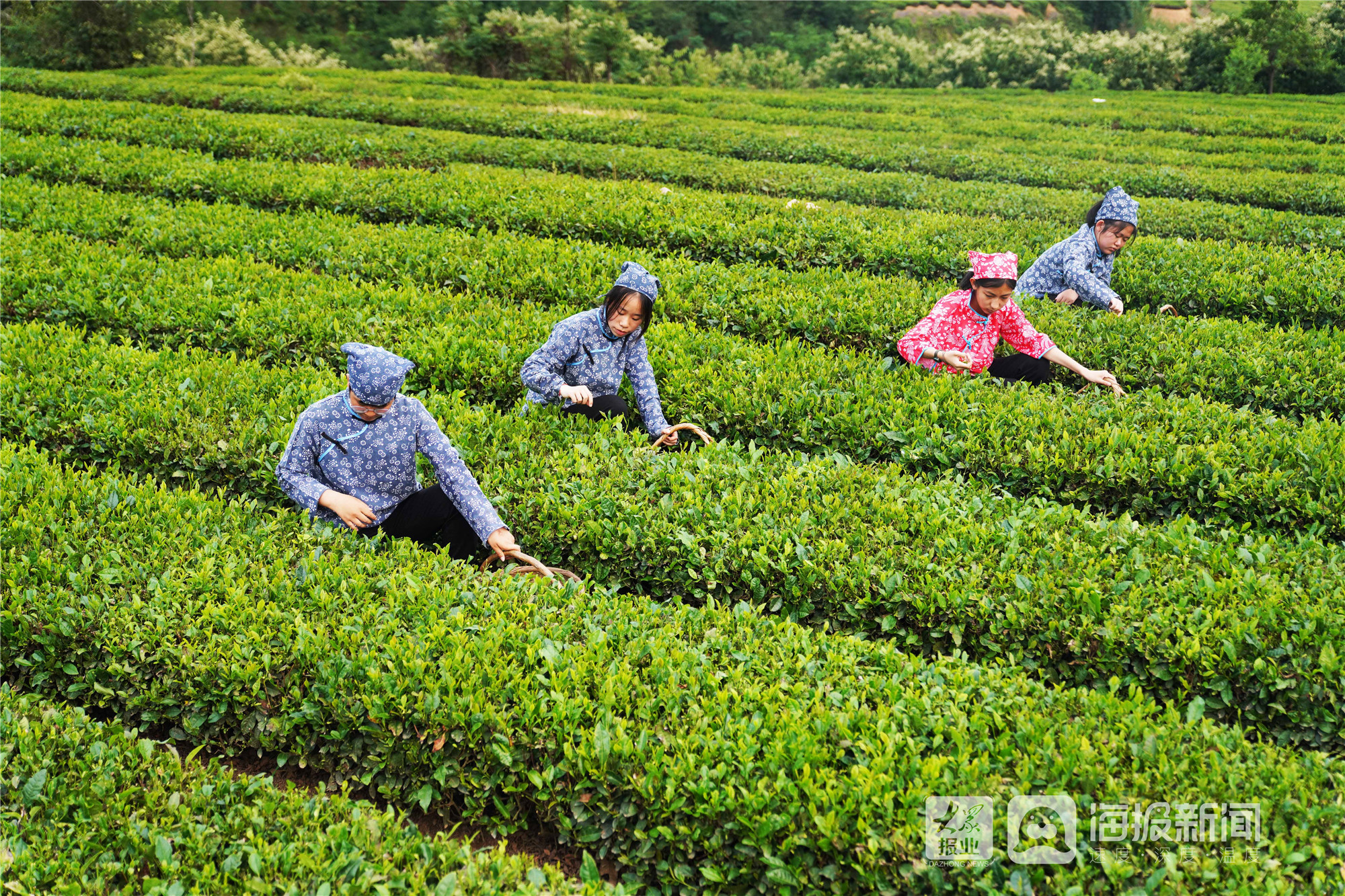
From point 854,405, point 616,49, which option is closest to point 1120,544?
point 854,405

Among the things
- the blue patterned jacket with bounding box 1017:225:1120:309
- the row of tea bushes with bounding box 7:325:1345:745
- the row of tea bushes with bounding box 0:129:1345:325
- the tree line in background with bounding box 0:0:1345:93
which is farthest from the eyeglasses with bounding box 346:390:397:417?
the tree line in background with bounding box 0:0:1345:93

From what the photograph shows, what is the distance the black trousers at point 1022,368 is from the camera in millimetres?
8445

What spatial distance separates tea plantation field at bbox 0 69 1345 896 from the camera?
12.1ft

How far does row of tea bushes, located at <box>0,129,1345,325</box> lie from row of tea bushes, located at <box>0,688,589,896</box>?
9.86 meters

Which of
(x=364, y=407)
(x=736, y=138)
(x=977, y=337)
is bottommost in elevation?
(x=364, y=407)

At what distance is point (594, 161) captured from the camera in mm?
19000

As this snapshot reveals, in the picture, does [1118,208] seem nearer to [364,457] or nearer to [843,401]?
[843,401]

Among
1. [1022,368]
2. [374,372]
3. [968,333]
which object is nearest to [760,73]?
[1022,368]

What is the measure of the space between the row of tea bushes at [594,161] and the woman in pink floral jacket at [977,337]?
8127mm

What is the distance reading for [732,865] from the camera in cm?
375

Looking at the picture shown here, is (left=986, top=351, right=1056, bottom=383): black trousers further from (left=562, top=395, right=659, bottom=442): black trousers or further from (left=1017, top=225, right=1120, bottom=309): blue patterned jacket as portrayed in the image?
(left=562, top=395, right=659, bottom=442): black trousers

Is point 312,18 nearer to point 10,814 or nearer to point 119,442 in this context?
point 119,442

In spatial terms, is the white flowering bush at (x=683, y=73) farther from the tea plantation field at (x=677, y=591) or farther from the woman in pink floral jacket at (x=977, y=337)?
the woman in pink floral jacket at (x=977, y=337)

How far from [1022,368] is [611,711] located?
5979 millimetres
